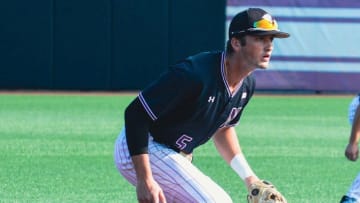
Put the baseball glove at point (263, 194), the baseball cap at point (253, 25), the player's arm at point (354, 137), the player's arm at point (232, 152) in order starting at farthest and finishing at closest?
the player's arm at point (354, 137), the player's arm at point (232, 152), the baseball glove at point (263, 194), the baseball cap at point (253, 25)

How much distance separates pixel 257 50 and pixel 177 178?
0.77 metres

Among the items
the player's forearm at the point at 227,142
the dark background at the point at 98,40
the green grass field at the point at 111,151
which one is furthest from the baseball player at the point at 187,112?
the dark background at the point at 98,40

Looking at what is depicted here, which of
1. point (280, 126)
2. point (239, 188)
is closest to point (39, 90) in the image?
point (280, 126)

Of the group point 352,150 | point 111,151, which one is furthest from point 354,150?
point 111,151

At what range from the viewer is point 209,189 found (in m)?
5.35

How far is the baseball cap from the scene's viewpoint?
5.32 m

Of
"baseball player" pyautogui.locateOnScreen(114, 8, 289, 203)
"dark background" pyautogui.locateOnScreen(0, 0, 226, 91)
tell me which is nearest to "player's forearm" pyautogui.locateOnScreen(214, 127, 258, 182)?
"baseball player" pyautogui.locateOnScreen(114, 8, 289, 203)

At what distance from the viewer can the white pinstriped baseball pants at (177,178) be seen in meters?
5.33

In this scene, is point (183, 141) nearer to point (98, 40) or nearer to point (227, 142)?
point (227, 142)

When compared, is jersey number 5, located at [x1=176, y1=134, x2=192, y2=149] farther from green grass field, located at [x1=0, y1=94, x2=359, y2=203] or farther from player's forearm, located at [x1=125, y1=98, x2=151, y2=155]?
green grass field, located at [x1=0, y1=94, x2=359, y2=203]

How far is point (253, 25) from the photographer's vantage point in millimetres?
5332

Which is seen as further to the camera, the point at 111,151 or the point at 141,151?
the point at 111,151

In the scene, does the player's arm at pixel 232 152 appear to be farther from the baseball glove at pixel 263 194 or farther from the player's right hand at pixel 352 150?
the player's right hand at pixel 352 150

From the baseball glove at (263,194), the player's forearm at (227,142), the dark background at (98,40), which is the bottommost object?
the dark background at (98,40)
